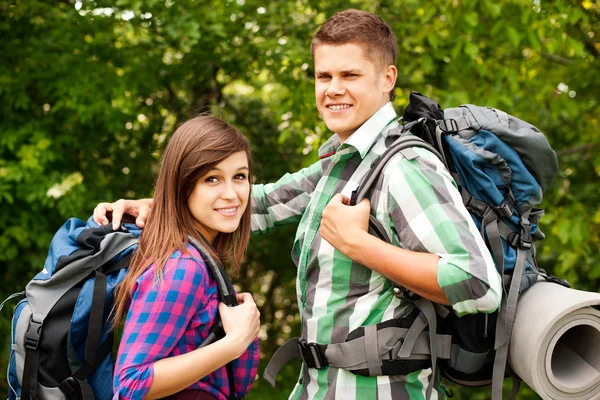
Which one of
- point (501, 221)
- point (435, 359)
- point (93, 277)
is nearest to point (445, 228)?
point (501, 221)

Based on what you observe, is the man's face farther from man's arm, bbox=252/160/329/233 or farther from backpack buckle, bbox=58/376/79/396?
backpack buckle, bbox=58/376/79/396

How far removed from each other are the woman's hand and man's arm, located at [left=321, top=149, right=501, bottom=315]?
0.34m

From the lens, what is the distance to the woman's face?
7.04 feet

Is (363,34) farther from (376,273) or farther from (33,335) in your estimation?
(33,335)

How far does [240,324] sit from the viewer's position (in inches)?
78.5

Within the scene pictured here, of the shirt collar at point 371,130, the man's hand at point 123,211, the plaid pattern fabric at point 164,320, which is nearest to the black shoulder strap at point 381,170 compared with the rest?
the shirt collar at point 371,130

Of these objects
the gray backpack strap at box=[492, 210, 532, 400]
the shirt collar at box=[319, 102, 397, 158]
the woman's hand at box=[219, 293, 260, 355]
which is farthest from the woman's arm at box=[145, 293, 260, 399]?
the gray backpack strap at box=[492, 210, 532, 400]

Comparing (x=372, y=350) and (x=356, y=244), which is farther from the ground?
(x=356, y=244)

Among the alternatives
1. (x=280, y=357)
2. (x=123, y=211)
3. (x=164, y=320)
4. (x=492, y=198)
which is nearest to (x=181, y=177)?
(x=123, y=211)

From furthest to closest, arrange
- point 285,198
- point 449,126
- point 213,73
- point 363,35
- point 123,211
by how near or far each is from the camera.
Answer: point 213,73 → point 285,198 → point 123,211 → point 363,35 → point 449,126

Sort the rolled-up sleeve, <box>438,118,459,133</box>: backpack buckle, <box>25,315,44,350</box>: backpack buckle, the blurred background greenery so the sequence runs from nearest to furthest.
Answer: the rolled-up sleeve → <box>25,315,44,350</box>: backpack buckle → <box>438,118,459,133</box>: backpack buckle → the blurred background greenery

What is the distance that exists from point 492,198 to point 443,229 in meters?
0.24

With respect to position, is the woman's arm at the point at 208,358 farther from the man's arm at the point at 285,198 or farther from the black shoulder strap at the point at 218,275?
the man's arm at the point at 285,198

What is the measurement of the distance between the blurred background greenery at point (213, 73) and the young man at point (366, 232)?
1812mm
